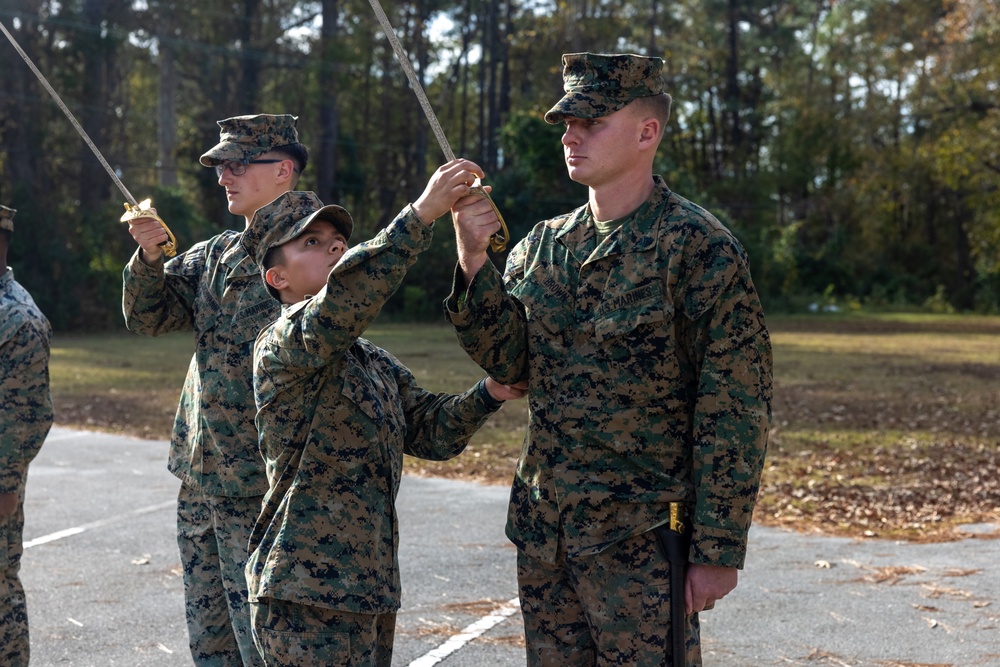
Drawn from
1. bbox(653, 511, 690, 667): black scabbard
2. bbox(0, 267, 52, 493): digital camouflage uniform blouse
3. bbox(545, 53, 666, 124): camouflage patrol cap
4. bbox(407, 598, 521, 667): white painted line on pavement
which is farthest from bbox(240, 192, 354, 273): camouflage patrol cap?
bbox(407, 598, 521, 667): white painted line on pavement

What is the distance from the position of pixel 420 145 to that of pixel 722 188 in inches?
524

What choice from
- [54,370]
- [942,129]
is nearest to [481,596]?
[54,370]

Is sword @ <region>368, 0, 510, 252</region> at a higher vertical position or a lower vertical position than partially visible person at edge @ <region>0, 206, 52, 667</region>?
higher

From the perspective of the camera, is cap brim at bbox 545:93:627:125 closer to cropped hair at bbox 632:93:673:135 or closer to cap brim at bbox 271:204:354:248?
cropped hair at bbox 632:93:673:135

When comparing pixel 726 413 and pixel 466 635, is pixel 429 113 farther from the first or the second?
pixel 466 635

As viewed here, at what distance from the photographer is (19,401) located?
15.6ft

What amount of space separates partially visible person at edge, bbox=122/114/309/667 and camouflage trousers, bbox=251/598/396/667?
0.97m

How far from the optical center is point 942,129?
138 ft

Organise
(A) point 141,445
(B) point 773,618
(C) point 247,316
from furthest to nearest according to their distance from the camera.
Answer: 1. (A) point 141,445
2. (B) point 773,618
3. (C) point 247,316

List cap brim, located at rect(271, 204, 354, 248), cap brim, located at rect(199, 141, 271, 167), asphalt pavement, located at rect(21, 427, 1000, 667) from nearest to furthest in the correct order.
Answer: cap brim, located at rect(271, 204, 354, 248) → cap brim, located at rect(199, 141, 271, 167) → asphalt pavement, located at rect(21, 427, 1000, 667)

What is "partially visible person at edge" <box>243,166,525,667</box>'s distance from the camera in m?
3.26

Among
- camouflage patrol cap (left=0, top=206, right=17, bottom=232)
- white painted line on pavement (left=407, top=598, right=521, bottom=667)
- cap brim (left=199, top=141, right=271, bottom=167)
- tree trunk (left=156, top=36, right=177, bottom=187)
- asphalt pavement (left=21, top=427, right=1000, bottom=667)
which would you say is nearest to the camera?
cap brim (left=199, top=141, right=271, bottom=167)

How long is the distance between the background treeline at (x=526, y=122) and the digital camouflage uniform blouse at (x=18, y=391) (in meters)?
→ 30.3

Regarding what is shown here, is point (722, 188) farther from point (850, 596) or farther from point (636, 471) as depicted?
point (636, 471)
